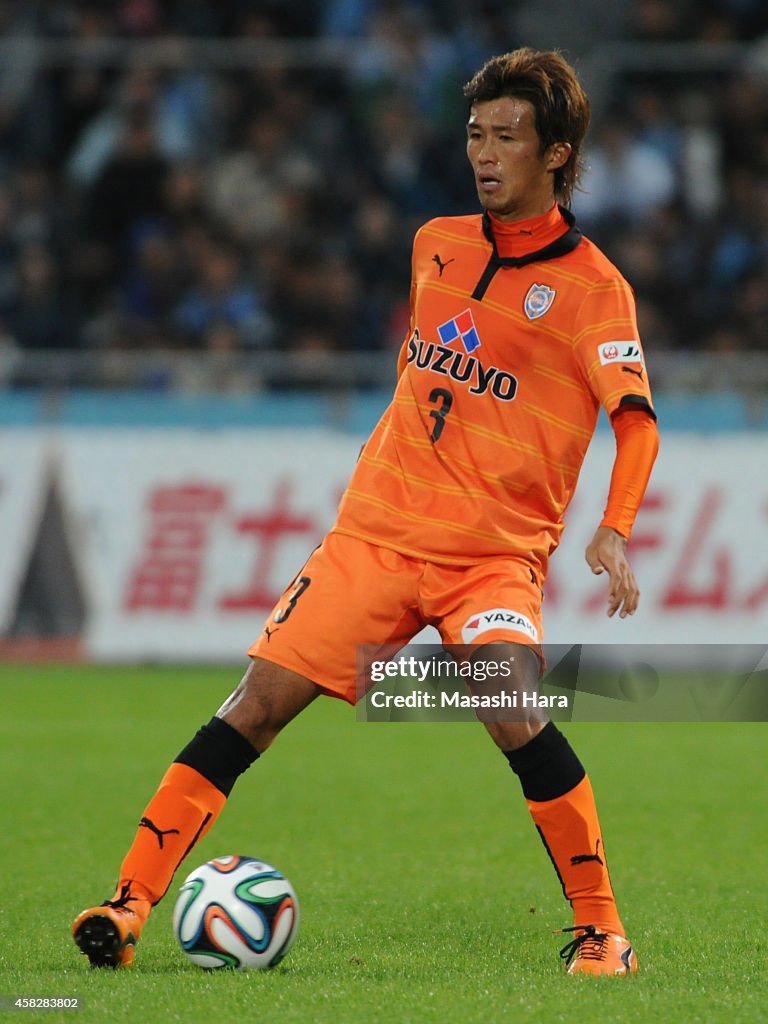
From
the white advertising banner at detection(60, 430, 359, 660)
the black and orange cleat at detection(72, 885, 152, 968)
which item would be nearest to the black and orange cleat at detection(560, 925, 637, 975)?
the black and orange cleat at detection(72, 885, 152, 968)

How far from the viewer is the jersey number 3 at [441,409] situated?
14.0 ft

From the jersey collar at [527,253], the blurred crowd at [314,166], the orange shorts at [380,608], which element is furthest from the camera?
the blurred crowd at [314,166]

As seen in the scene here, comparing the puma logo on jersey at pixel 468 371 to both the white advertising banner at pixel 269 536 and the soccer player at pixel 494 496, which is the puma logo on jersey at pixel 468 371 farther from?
the white advertising banner at pixel 269 536

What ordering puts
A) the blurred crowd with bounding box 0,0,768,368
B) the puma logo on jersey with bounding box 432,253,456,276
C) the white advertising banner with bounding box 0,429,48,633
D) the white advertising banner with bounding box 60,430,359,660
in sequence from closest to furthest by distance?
the puma logo on jersey with bounding box 432,253,456,276, the white advertising banner with bounding box 60,430,359,660, the white advertising banner with bounding box 0,429,48,633, the blurred crowd with bounding box 0,0,768,368

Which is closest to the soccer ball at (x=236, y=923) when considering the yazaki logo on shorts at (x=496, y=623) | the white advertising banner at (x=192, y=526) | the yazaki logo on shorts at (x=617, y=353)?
the yazaki logo on shorts at (x=496, y=623)

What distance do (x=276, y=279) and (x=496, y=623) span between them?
9.41 meters

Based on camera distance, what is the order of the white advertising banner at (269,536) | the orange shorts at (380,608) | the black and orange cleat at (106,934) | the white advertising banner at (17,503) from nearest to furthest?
the black and orange cleat at (106,934), the orange shorts at (380,608), the white advertising banner at (269,536), the white advertising banner at (17,503)

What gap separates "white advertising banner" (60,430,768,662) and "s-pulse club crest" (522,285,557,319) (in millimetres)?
6547

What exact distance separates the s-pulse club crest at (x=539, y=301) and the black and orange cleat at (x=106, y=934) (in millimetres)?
1717

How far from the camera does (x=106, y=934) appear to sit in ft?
13.1

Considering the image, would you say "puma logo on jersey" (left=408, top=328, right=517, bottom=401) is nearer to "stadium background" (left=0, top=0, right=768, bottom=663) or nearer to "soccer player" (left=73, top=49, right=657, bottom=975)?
"soccer player" (left=73, top=49, right=657, bottom=975)

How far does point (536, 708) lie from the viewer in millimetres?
4082

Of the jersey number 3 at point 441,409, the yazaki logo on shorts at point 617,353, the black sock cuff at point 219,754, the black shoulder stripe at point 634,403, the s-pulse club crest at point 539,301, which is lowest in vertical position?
the black sock cuff at point 219,754

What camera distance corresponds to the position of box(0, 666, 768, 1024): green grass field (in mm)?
3781
